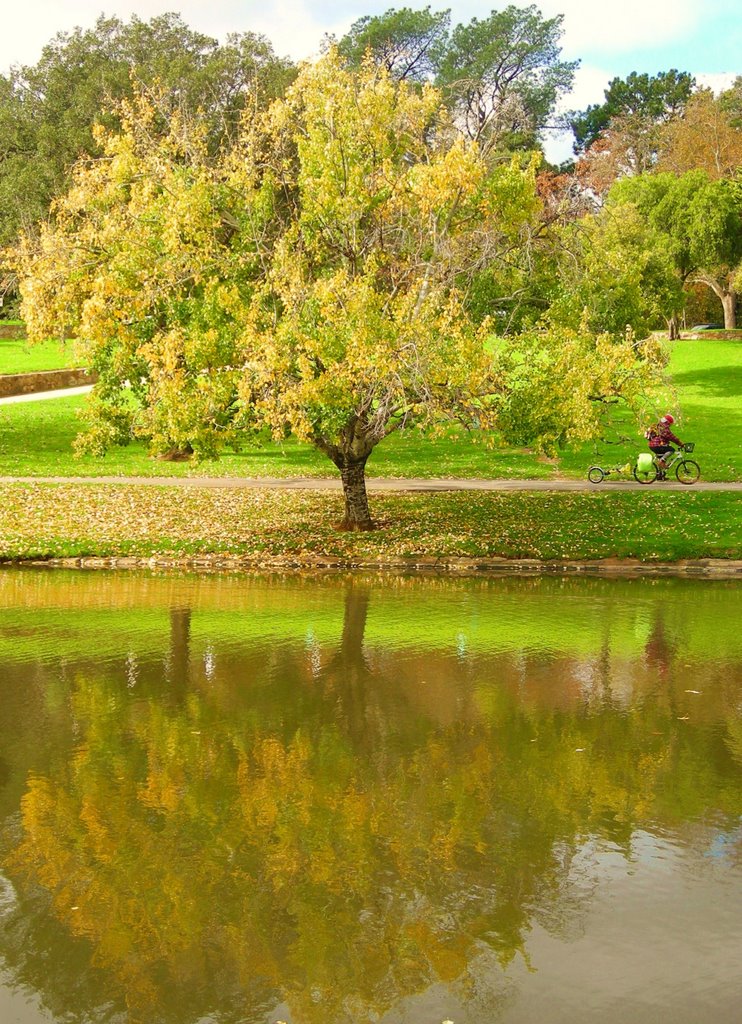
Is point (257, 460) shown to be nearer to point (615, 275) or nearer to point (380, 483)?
point (380, 483)

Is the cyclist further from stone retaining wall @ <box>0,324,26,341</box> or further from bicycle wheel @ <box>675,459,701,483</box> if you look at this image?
stone retaining wall @ <box>0,324,26,341</box>

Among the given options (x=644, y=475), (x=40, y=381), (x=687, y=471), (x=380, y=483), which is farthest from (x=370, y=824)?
(x=40, y=381)

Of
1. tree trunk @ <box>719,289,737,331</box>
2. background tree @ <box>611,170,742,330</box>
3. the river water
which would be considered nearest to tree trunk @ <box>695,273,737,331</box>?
tree trunk @ <box>719,289,737,331</box>

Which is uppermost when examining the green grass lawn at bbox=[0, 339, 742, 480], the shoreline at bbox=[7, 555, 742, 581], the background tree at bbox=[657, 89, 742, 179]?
the background tree at bbox=[657, 89, 742, 179]

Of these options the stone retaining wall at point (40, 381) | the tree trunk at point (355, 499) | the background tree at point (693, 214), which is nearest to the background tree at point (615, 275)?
the background tree at point (693, 214)

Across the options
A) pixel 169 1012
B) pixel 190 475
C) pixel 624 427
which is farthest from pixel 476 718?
pixel 624 427

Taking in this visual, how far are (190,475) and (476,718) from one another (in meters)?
22.0

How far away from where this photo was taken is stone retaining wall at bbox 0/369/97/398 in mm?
50375

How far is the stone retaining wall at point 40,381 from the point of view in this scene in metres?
50.4

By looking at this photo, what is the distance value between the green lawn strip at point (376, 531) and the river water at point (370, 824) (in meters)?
6.46

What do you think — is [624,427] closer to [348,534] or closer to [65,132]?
[348,534]

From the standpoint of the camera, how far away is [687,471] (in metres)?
32.1

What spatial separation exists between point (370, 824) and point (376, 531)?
610 inches

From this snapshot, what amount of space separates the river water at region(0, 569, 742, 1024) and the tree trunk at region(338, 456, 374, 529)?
7.69 m
